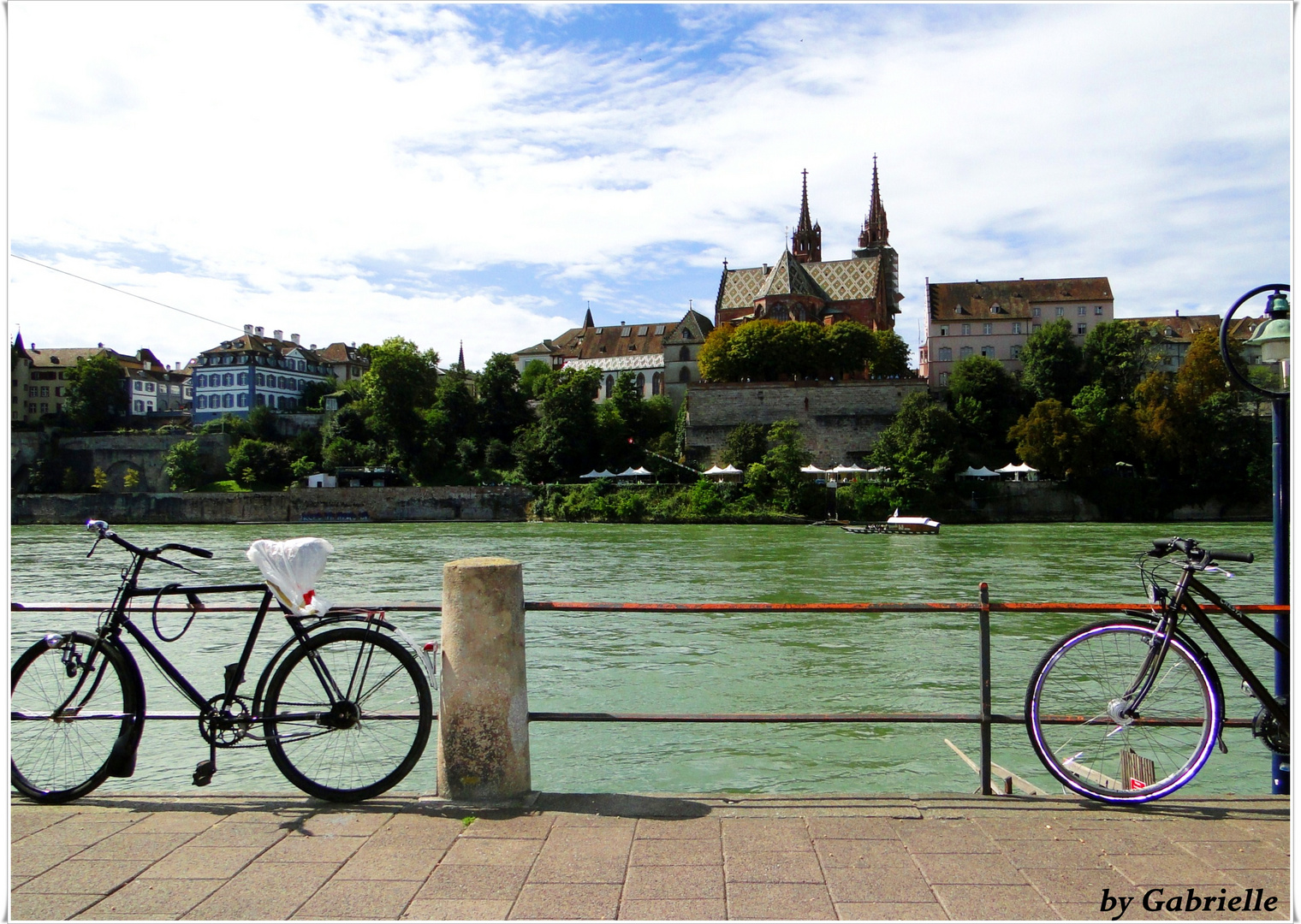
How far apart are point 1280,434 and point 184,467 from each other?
256ft

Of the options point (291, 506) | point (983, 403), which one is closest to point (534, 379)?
point (291, 506)

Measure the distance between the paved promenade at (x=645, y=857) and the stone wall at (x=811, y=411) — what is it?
6332 centimetres

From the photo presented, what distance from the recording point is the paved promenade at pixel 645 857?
118 inches

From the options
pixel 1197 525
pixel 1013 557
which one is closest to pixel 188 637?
pixel 1013 557

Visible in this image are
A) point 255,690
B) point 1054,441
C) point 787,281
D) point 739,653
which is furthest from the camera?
point 787,281

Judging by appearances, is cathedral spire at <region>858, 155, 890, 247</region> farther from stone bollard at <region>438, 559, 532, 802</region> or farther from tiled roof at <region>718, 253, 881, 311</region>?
stone bollard at <region>438, 559, 532, 802</region>

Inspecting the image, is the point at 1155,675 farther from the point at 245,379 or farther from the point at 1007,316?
the point at 245,379

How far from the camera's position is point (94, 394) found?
81500 mm

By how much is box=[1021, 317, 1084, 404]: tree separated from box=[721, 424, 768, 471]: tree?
1865 cm

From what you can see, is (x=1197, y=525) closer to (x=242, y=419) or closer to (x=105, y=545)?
(x=105, y=545)

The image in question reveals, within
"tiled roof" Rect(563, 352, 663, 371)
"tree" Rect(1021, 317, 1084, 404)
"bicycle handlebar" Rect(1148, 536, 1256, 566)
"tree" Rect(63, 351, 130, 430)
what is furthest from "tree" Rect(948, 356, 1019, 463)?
"tree" Rect(63, 351, 130, 430)

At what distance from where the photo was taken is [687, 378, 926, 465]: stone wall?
66.9 metres

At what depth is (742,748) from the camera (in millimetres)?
9961

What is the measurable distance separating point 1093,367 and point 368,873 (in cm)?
7201
